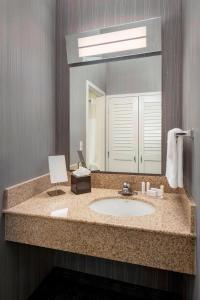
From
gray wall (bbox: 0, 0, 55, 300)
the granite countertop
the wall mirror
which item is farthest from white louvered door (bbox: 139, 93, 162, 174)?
gray wall (bbox: 0, 0, 55, 300)

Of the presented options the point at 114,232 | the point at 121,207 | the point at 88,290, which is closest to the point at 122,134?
the point at 121,207

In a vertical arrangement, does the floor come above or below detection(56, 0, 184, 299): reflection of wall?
below

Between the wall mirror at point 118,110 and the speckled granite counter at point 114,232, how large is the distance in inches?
17.8

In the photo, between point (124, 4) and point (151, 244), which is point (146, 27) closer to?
point (124, 4)

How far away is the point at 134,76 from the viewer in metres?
1.63

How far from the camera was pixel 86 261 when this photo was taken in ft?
5.46

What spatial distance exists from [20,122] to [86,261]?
1183mm

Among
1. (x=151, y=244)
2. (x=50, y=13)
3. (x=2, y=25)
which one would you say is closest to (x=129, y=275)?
(x=151, y=244)

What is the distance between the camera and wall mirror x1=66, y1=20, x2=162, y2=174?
5.18 ft

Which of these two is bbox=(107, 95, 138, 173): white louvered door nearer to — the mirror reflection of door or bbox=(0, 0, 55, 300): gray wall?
the mirror reflection of door

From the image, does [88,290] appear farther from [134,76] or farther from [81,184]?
[134,76]

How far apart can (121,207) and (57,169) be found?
1.79 feet

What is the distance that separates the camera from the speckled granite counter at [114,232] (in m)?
0.96

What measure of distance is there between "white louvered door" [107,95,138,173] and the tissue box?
0.22 meters
